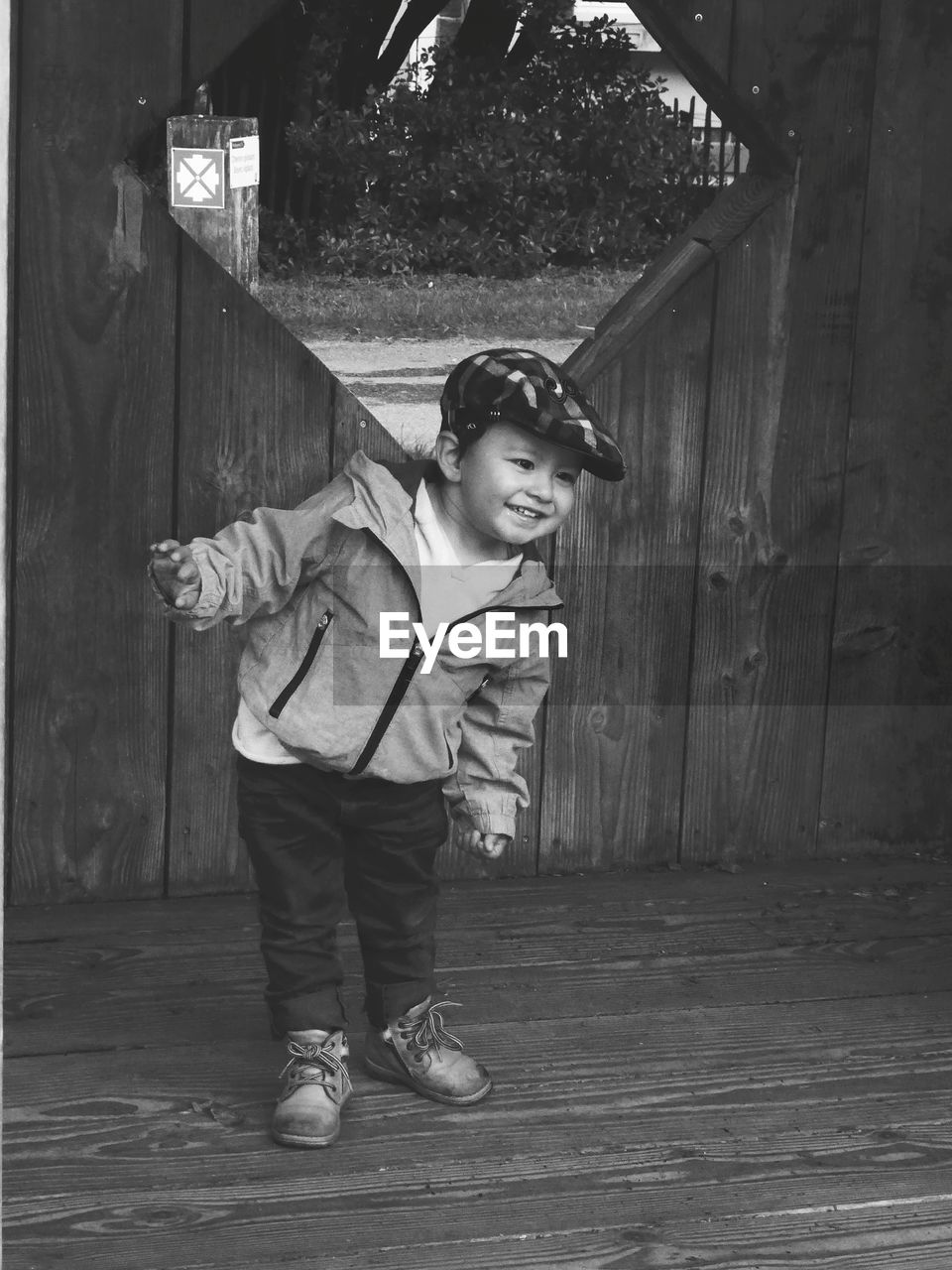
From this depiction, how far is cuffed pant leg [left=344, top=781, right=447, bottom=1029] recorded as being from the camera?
246 centimetres

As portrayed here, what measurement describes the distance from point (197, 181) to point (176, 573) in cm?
168

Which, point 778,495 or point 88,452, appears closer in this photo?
point 88,452

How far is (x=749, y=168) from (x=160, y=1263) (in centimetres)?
219

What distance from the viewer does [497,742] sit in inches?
99.1

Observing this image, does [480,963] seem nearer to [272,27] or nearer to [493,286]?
[272,27]

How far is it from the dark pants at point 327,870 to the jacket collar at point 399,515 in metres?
0.31

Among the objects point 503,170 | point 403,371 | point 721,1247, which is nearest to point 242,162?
point 721,1247

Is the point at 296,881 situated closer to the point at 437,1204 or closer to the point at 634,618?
the point at 437,1204

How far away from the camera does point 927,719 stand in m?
3.53

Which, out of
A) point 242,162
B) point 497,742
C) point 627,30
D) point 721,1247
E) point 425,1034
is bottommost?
point 721,1247

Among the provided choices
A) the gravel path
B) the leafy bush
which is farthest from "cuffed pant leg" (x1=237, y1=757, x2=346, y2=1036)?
the leafy bush

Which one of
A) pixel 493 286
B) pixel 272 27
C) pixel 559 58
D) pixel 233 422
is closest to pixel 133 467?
pixel 233 422

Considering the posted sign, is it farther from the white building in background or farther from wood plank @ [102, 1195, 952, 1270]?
the white building in background

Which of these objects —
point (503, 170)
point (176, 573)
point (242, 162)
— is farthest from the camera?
point (503, 170)
